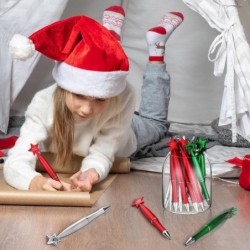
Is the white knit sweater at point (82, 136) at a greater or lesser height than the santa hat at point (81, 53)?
lesser

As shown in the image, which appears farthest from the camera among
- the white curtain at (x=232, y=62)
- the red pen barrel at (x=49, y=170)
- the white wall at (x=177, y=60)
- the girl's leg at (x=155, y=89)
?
the white wall at (x=177, y=60)

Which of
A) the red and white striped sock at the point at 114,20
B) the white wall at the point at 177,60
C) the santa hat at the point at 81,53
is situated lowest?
the white wall at the point at 177,60

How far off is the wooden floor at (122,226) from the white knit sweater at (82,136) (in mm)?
91

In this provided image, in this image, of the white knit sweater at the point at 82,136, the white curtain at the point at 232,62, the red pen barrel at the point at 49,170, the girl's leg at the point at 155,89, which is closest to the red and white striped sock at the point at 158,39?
the girl's leg at the point at 155,89

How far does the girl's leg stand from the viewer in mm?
1786

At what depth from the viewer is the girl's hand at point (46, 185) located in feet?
4.23

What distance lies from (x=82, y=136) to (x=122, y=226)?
A: 35cm

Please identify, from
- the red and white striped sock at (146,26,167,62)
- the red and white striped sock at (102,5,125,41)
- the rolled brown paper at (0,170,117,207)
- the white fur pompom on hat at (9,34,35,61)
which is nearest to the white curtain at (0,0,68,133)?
the red and white striped sock at (102,5,125,41)

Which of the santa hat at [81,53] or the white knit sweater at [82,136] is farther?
the white knit sweater at [82,136]

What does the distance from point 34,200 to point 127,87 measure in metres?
0.38

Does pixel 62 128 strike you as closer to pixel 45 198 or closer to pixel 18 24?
pixel 45 198

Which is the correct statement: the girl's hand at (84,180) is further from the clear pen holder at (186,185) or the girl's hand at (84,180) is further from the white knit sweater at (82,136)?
the clear pen holder at (186,185)

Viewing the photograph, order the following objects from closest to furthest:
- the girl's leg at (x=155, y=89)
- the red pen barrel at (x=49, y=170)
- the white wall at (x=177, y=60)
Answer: the red pen barrel at (x=49, y=170) < the girl's leg at (x=155, y=89) < the white wall at (x=177, y=60)

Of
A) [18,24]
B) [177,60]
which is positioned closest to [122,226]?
[18,24]
